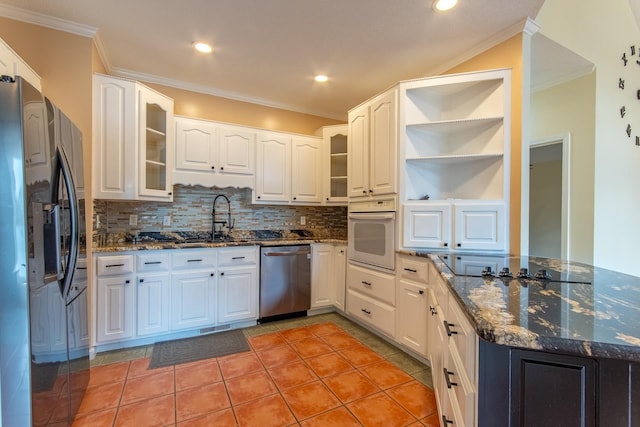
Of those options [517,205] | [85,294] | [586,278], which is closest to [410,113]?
[517,205]

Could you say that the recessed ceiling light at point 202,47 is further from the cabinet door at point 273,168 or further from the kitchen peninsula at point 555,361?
the kitchen peninsula at point 555,361

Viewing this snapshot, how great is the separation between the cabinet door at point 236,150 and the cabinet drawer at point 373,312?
1795 millimetres

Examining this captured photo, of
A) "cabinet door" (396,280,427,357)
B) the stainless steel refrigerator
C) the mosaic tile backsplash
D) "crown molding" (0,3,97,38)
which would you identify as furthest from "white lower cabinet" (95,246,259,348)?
"crown molding" (0,3,97,38)

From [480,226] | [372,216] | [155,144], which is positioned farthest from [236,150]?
[480,226]

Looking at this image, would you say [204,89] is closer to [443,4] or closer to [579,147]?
[443,4]

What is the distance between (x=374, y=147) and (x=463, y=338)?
1946 mm

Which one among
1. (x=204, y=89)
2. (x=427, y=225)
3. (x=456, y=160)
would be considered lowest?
(x=427, y=225)

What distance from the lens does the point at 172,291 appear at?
100 inches

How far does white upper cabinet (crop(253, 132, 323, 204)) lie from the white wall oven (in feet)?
2.53

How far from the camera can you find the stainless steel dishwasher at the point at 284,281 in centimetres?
295

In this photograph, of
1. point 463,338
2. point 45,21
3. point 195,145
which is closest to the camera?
point 463,338

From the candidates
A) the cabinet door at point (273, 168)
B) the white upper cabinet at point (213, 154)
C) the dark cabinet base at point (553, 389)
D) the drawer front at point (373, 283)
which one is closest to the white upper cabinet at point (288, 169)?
the cabinet door at point (273, 168)

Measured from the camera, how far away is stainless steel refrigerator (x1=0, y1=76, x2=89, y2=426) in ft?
3.61

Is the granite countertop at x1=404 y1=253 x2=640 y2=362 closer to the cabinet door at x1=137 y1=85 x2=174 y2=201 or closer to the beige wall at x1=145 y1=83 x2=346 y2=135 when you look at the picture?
the cabinet door at x1=137 y1=85 x2=174 y2=201
